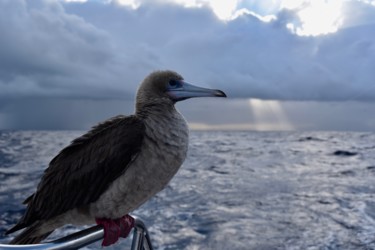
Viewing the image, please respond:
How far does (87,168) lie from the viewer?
3.12 m

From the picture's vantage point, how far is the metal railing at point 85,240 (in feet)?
5.89

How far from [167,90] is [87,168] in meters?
0.84

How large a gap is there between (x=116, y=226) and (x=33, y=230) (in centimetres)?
66

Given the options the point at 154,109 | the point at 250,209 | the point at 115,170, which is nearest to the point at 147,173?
the point at 115,170

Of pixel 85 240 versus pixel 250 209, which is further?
pixel 250 209

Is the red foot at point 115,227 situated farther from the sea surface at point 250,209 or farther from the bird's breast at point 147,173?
the sea surface at point 250,209

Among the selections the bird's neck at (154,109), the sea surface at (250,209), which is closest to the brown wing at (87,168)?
the bird's neck at (154,109)

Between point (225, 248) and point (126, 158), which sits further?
point (225, 248)

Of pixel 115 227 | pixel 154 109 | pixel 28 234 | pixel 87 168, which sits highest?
pixel 154 109

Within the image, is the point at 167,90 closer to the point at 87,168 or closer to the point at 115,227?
the point at 87,168

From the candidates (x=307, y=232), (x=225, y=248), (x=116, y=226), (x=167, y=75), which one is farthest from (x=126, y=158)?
(x=307, y=232)

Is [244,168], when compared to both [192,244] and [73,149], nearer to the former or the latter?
[192,244]

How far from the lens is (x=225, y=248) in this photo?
10.8m

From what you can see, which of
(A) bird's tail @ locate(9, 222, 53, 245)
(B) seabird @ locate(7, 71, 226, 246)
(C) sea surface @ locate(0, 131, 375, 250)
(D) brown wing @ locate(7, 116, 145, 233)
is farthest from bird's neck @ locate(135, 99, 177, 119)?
(C) sea surface @ locate(0, 131, 375, 250)
